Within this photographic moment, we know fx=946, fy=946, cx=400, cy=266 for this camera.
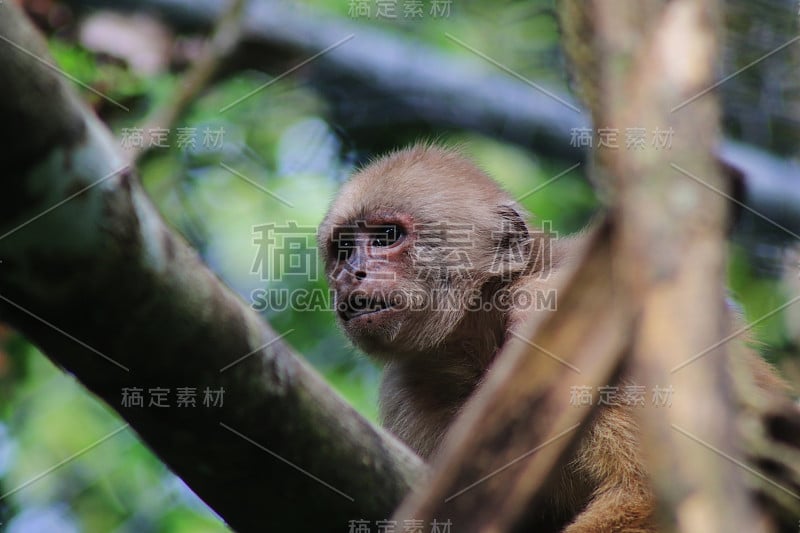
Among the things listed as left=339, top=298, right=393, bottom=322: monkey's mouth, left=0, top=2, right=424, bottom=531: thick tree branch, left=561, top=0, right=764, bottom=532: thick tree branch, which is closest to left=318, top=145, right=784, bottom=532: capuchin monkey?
left=339, top=298, right=393, bottom=322: monkey's mouth

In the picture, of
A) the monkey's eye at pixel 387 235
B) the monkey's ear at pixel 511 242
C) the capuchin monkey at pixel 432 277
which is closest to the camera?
the capuchin monkey at pixel 432 277

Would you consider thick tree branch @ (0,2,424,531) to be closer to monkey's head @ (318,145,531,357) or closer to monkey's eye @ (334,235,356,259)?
monkey's head @ (318,145,531,357)

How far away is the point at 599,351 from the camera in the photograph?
2.62 metres

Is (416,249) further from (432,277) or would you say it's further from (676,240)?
(676,240)

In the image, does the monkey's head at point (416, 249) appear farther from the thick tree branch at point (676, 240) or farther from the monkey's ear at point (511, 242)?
the thick tree branch at point (676, 240)

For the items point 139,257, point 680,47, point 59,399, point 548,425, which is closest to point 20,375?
point 59,399

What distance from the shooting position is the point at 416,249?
614 cm

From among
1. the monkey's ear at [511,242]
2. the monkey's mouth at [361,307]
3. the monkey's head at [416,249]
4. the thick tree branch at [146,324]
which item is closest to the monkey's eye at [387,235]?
the monkey's head at [416,249]

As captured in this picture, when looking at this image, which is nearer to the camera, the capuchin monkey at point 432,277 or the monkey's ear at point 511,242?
the capuchin monkey at point 432,277

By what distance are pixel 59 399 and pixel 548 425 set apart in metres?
5.57

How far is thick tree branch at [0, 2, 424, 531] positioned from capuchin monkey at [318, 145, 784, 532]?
6.89 feet

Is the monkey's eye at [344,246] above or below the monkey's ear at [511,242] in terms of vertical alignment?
below

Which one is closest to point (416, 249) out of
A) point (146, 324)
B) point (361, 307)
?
point (361, 307)

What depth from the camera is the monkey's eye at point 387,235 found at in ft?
20.6
